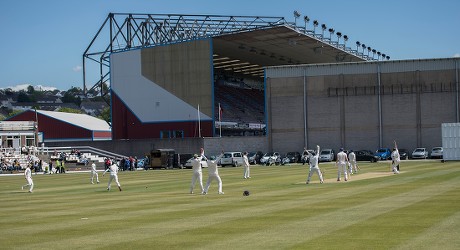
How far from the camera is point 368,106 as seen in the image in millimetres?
88000

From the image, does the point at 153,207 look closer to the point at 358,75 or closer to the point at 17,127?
the point at 358,75

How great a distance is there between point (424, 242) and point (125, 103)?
87588 mm

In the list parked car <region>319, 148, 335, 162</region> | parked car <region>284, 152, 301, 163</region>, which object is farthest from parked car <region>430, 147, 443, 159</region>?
parked car <region>284, 152, 301, 163</region>

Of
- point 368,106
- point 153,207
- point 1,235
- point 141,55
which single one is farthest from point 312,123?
point 1,235

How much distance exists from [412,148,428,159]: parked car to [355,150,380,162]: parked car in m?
4.39

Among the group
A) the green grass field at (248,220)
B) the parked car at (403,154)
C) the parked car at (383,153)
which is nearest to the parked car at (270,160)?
the parked car at (383,153)

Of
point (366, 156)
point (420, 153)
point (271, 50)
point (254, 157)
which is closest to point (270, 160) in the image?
point (254, 157)

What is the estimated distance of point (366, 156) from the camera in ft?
260

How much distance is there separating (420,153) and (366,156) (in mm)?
6703

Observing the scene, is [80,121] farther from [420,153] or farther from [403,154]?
[420,153]

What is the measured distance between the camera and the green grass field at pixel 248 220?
16156 mm

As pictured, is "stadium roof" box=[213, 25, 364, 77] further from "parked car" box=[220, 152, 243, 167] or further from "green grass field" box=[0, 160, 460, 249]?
"green grass field" box=[0, 160, 460, 249]

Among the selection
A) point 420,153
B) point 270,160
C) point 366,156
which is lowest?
point 270,160

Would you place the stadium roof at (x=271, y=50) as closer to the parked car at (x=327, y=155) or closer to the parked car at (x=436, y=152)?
the parked car at (x=327, y=155)
